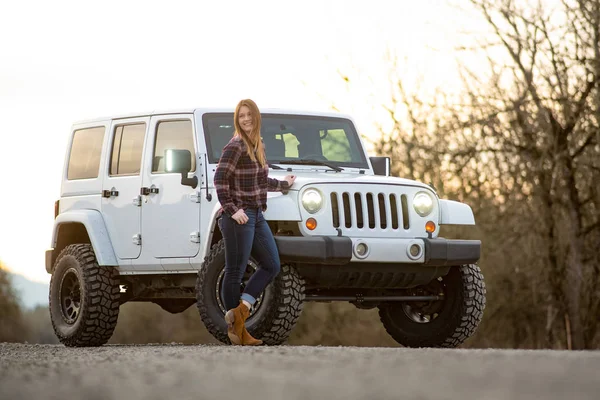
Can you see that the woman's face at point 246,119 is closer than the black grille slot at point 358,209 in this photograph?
Yes

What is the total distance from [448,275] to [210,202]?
7.57ft

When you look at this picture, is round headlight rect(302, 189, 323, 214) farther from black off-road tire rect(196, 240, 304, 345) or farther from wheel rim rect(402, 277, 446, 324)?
wheel rim rect(402, 277, 446, 324)

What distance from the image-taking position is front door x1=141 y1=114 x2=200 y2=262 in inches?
469

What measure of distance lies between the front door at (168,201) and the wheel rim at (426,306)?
2.12 metres

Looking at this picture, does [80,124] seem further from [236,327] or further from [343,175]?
[236,327]

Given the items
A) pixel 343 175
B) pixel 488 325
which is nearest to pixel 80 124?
pixel 343 175

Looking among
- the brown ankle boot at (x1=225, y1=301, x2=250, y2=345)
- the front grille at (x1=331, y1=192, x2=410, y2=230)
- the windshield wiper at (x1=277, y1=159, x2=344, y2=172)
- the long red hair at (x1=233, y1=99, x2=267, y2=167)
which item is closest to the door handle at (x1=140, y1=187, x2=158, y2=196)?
the windshield wiper at (x1=277, y1=159, x2=344, y2=172)

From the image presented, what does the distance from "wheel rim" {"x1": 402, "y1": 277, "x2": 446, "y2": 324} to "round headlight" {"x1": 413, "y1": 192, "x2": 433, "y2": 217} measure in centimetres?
80

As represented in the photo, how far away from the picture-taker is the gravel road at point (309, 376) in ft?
20.5

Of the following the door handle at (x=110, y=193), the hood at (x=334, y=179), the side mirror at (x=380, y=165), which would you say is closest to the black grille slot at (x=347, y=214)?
the hood at (x=334, y=179)

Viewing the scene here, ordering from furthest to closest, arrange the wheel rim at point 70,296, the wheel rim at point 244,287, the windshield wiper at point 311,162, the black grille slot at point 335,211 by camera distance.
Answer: the wheel rim at point 70,296 < the windshield wiper at point 311,162 < the black grille slot at point 335,211 < the wheel rim at point 244,287

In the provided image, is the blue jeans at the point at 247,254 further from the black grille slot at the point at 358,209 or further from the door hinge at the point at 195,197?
the door hinge at the point at 195,197

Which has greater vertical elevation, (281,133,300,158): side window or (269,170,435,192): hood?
(281,133,300,158): side window

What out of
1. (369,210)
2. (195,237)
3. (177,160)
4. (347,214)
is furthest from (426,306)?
(177,160)
